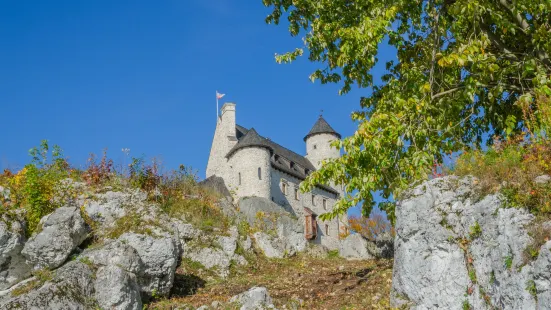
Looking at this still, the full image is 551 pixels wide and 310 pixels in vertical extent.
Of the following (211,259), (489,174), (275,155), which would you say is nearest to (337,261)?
(211,259)

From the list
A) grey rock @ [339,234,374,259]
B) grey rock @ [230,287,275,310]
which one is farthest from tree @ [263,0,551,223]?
grey rock @ [339,234,374,259]

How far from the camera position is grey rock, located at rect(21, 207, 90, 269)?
11508 millimetres

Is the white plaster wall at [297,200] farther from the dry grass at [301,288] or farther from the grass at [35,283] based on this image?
the grass at [35,283]

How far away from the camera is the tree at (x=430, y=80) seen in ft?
32.3

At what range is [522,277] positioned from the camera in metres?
7.21

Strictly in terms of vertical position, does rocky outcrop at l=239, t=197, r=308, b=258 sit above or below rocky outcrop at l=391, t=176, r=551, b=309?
above

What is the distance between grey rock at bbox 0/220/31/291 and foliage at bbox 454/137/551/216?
9.79m

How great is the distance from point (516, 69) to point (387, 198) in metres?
3.85

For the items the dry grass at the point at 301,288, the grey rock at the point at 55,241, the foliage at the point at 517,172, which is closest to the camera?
the foliage at the point at 517,172

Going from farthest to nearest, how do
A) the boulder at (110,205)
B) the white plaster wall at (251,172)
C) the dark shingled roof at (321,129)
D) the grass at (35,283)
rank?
1. the dark shingled roof at (321,129)
2. the white plaster wall at (251,172)
3. the boulder at (110,205)
4. the grass at (35,283)

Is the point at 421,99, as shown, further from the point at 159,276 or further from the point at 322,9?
the point at 159,276

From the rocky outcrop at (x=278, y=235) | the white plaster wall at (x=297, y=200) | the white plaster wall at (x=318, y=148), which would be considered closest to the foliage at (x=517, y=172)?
the rocky outcrop at (x=278, y=235)

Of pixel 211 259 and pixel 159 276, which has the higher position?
pixel 211 259

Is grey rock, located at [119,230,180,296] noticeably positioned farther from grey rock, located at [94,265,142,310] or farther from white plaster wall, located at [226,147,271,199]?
white plaster wall, located at [226,147,271,199]
